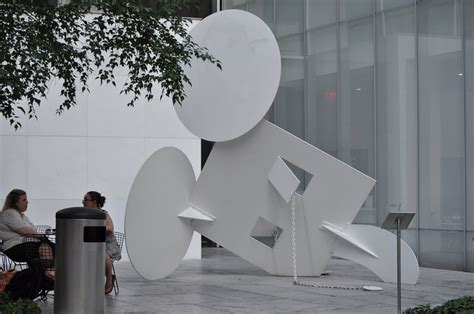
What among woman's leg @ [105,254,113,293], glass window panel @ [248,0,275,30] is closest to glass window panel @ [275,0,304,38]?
glass window panel @ [248,0,275,30]

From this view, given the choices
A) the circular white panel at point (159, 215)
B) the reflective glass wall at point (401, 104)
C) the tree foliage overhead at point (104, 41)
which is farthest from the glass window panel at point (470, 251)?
the tree foliage overhead at point (104, 41)

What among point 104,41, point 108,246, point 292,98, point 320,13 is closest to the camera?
point 104,41

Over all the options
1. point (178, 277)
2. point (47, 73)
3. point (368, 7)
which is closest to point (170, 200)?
point (178, 277)

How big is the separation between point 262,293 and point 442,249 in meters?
6.65

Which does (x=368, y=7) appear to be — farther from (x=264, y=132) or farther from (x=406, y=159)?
(x=264, y=132)

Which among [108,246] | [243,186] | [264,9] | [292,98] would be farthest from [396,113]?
[108,246]

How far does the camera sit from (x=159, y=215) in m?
15.6

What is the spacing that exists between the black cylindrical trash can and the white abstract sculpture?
4.92 m

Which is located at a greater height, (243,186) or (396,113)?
(396,113)

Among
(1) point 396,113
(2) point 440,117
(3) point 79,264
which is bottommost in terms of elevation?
(3) point 79,264

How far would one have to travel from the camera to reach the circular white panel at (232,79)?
15586mm

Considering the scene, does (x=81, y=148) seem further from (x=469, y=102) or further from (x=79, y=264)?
(x=79, y=264)

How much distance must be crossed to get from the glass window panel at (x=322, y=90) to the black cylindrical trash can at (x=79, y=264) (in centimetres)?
1279

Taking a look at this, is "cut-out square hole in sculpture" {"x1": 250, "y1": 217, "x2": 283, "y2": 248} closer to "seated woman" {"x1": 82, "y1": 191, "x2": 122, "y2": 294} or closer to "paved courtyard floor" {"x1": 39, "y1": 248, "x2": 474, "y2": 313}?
"paved courtyard floor" {"x1": 39, "y1": 248, "x2": 474, "y2": 313}
